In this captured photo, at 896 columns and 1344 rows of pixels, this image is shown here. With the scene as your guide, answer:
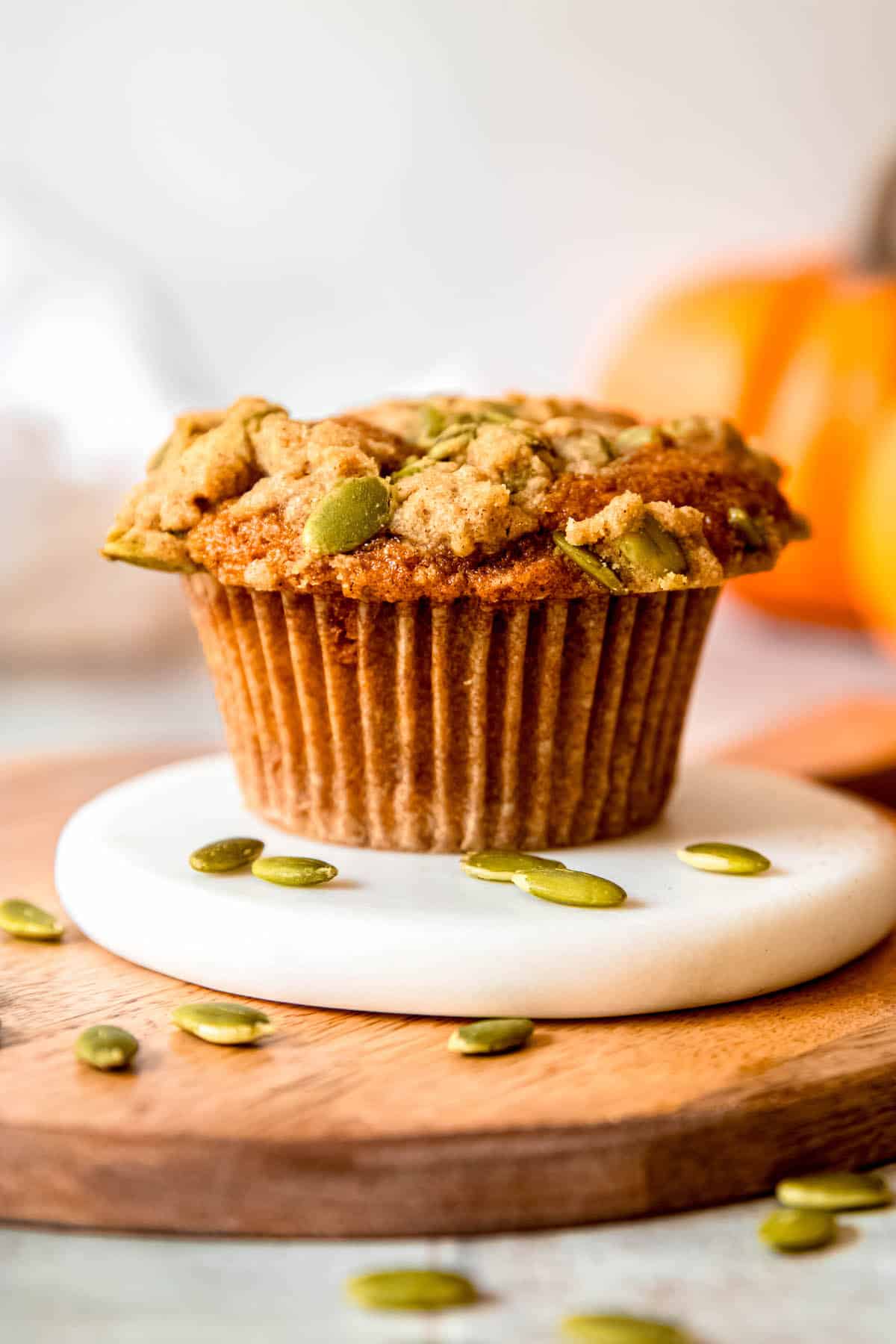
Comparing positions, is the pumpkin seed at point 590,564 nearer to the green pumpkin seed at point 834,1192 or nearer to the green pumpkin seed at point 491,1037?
the green pumpkin seed at point 491,1037

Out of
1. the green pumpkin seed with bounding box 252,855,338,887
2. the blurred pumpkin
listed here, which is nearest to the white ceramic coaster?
the green pumpkin seed with bounding box 252,855,338,887

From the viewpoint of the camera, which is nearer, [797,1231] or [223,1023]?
[797,1231]

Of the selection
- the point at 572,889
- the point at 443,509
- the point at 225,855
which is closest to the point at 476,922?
the point at 572,889

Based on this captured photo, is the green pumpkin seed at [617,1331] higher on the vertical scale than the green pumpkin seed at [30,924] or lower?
lower

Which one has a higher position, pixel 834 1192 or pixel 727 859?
pixel 727 859

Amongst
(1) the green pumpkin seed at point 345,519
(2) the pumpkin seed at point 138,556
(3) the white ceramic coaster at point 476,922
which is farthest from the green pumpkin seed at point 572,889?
(2) the pumpkin seed at point 138,556

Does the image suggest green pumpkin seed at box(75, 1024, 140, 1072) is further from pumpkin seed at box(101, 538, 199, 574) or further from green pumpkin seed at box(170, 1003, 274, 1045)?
Result: pumpkin seed at box(101, 538, 199, 574)

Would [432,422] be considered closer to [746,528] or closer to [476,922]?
[746,528]
